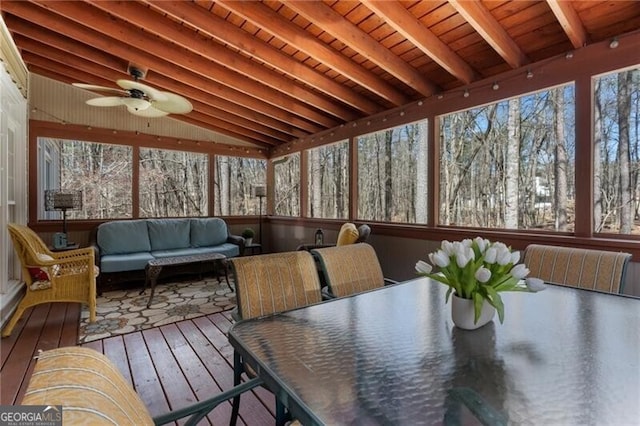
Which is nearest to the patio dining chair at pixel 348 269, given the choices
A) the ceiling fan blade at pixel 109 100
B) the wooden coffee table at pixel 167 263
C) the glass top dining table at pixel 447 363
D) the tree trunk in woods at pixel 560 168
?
the glass top dining table at pixel 447 363

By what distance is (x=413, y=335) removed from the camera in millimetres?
1150

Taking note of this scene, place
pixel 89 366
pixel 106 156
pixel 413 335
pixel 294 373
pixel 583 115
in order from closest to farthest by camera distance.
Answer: pixel 89 366 < pixel 294 373 < pixel 413 335 < pixel 583 115 < pixel 106 156

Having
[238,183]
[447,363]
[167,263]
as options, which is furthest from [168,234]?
[447,363]

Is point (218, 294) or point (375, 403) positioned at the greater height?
point (375, 403)

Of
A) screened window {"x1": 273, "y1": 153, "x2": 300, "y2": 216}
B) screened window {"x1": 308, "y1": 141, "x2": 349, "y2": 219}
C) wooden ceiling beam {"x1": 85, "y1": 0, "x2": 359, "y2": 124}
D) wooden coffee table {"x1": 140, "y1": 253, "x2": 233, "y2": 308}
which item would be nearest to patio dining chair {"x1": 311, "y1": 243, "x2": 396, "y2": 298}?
wooden coffee table {"x1": 140, "y1": 253, "x2": 233, "y2": 308}

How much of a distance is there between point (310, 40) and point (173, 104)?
5.35 ft

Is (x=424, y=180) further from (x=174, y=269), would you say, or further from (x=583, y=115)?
(x=174, y=269)

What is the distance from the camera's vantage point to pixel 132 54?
350 cm

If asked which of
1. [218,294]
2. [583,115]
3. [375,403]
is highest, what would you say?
[583,115]

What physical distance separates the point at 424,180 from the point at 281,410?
3.19 meters

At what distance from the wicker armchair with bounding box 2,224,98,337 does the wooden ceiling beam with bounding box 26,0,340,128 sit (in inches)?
80.7

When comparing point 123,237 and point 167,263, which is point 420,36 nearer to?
point 167,263

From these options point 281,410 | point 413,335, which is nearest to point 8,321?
point 281,410

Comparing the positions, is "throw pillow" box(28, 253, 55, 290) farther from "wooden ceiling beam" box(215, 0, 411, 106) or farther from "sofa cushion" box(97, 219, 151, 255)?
"wooden ceiling beam" box(215, 0, 411, 106)
